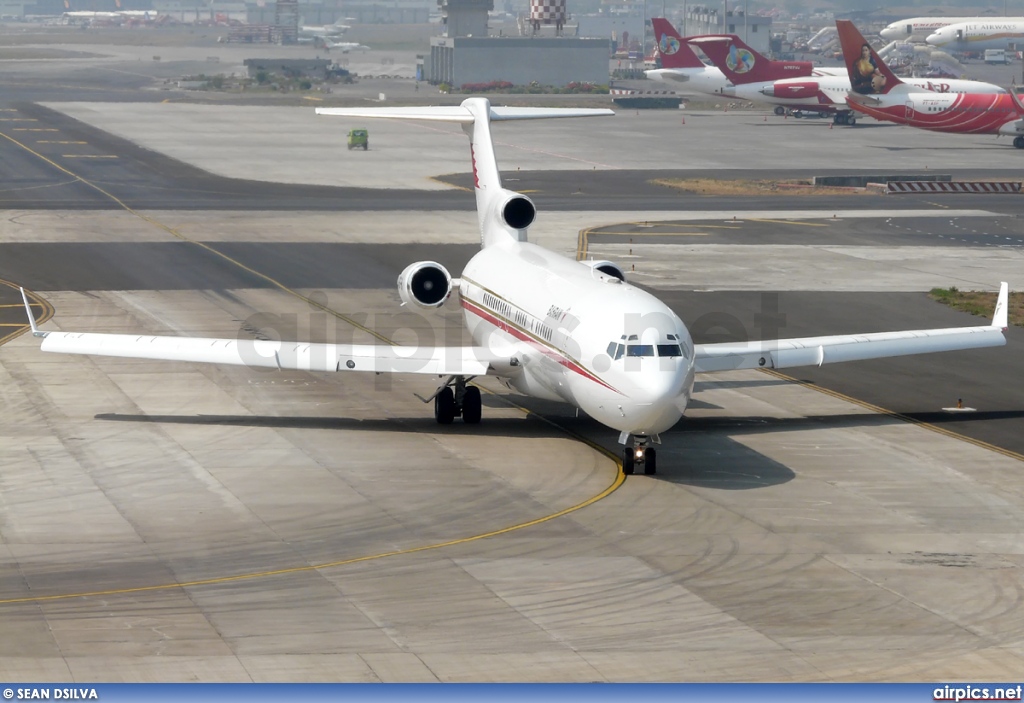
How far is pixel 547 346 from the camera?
92.6 feet

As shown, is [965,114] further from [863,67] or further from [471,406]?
[471,406]

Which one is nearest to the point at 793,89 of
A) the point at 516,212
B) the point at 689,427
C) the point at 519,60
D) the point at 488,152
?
the point at 519,60

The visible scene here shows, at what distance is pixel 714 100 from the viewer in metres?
153

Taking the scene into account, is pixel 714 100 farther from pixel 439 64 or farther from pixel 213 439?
pixel 213 439

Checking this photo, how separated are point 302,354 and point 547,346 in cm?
517

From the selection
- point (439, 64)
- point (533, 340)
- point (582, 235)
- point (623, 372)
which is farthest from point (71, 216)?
point (439, 64)

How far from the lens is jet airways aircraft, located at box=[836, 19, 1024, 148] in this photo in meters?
99.3

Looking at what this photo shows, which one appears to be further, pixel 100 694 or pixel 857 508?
pixel 857 508

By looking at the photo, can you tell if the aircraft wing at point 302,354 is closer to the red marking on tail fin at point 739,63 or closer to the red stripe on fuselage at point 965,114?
the red stripe on fuselage at point 965,114

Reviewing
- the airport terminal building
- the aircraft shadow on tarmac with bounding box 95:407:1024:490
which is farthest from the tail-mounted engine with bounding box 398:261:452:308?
the airport terminal building

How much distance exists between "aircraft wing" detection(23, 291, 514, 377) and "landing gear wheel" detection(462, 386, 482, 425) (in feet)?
3.03

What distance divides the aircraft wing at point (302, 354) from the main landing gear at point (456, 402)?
2.86 ft

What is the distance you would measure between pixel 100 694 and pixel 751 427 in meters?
24.2

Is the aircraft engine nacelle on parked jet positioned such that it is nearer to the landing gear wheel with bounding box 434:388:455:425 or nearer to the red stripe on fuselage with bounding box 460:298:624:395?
the red stripe on fuselage with bounding box 460:298:624:395
